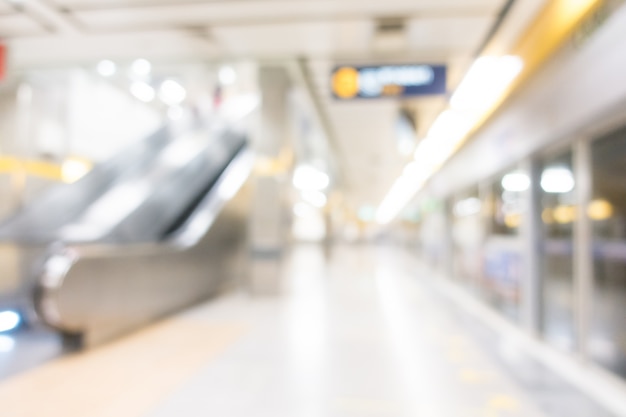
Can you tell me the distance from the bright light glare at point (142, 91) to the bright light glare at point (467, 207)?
10.0m

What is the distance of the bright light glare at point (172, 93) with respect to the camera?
43.8 feet

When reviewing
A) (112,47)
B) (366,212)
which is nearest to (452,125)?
(112,47)

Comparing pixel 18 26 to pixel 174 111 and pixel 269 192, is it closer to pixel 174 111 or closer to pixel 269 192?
pixel 269 192

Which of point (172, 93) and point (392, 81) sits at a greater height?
point (172, 93)

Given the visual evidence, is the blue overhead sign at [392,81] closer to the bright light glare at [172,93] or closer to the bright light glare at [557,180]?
the bright light glare at [557,180]

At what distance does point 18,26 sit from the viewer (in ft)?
16.1

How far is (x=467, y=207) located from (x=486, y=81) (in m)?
3.24

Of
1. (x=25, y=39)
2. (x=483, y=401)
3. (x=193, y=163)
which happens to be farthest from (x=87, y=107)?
(x=483, y=401)

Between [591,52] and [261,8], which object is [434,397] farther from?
[261,8]

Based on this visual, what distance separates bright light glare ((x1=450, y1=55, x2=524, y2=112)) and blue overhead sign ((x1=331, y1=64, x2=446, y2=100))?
1.49 ft

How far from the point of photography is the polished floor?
2738mm

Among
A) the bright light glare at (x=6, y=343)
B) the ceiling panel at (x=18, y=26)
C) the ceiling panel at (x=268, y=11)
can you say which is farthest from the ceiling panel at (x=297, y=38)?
the bright light glare at (x=6, y=343)

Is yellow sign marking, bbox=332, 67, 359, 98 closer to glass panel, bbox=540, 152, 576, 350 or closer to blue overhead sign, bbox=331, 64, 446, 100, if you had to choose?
blue overhead sign, bbox=331, 64, 446, 100

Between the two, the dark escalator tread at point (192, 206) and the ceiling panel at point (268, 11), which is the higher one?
the ceiling panel at point (268, 11)
